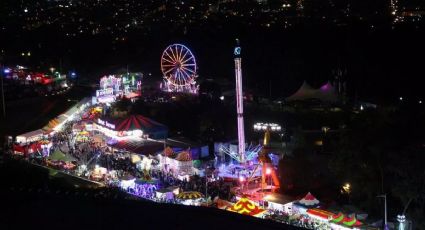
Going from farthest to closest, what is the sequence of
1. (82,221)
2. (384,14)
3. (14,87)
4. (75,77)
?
(384,14) < (75,77) < (14,87) < (82,221)

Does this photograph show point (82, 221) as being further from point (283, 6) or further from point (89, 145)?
point (283, 6)

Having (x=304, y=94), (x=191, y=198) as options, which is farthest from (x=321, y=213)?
(x=304, y=94)

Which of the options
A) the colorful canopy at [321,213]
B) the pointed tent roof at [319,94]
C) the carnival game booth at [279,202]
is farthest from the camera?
the pointed tent roof at [319,94]

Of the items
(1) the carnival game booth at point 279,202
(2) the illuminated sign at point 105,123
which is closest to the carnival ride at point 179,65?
(2) the illuminated sign at point 105,123

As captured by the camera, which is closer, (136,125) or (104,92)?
(136,125)

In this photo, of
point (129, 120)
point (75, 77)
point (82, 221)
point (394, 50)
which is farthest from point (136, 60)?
point (82, 221)

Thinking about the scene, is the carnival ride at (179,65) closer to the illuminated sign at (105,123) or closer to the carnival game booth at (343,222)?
the illuminated sign at (105,123)

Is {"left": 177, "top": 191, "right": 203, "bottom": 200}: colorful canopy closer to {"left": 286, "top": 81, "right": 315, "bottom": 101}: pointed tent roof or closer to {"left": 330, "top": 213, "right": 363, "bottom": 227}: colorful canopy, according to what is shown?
{"left": 330, "top": 213, "right": 363, "bottom": 227}: colorful canopy

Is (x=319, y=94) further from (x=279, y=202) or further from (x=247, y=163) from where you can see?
(x=279, y=202)
